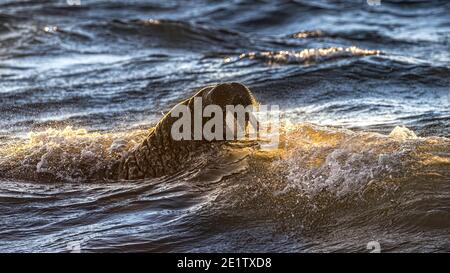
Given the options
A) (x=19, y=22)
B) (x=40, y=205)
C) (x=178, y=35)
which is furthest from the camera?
(x=19, y=22)

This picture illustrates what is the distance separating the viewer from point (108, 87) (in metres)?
11.4

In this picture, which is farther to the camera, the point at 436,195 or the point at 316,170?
the point at 316,170

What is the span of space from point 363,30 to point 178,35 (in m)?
3.38

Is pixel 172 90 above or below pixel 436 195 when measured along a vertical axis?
above

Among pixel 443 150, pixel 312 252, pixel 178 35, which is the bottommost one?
pixel 312 252

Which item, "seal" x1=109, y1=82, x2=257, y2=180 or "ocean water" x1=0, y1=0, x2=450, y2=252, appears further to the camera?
"seal" x1=109, y1=82, x2=257, y2=180

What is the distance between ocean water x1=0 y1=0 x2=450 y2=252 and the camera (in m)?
5.46

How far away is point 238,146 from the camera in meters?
7.04

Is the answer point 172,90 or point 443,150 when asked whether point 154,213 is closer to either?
point 443,150

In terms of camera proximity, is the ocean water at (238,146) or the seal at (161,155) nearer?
the ocean water at (238,146)

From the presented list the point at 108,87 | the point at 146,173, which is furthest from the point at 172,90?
the point at 146,173

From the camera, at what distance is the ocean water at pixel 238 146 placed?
17.9 feet

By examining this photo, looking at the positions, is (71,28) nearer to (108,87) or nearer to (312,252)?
(108,87)

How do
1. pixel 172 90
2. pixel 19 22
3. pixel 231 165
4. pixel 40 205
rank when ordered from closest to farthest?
pixel 40 205, pixel 231 165, pixel 172 90, pixel 19 22
